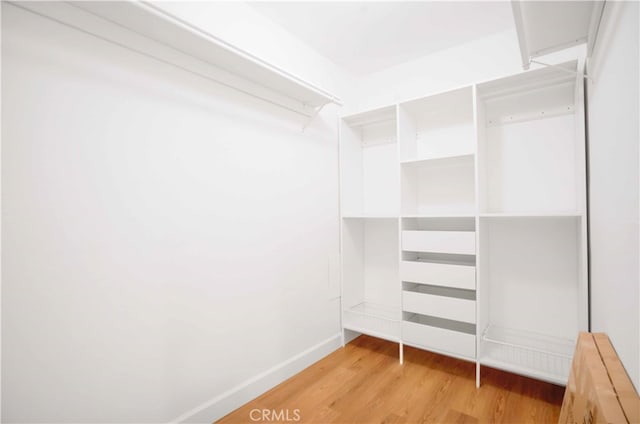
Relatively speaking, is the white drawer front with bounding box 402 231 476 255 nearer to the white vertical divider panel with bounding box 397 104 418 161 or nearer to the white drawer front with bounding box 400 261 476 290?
the white drawer front with bounding box 400 261 476 290

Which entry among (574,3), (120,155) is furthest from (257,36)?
(574,3)

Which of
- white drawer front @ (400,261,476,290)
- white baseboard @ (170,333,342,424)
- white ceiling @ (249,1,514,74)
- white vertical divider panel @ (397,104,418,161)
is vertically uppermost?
white ceiling @ (249,1,514,74)

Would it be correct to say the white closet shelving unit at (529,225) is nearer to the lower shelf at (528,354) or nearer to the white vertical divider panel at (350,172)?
the lower shelf at (528,354)

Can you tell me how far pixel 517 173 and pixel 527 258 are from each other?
0.60 m

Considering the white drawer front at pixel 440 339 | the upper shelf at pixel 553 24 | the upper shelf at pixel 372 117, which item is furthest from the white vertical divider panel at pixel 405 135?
the white drawer front at pixel 440 339

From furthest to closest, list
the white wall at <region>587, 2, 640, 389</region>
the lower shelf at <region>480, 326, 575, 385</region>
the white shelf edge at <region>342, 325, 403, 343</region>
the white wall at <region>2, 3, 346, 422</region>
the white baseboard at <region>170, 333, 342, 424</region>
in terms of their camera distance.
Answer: the white shelf edge at <region>342, 325, 403, 343</region>
the lower shelf at <region>480, 326, 575, 385</region>
the white baseboard at <region>170, 333, 342, 424</region>
the white wall at <region>2, 3, 346, 422</region>
the white wall at <region>587, 2, 640, 389</region>

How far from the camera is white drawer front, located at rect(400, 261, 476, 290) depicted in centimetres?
190

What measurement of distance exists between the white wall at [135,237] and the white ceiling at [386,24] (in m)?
0.23

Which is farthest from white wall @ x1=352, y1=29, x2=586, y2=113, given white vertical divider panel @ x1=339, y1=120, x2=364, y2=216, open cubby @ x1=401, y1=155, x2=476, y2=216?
open cubby @ x1=401, y1=155, x2=476, y2=216

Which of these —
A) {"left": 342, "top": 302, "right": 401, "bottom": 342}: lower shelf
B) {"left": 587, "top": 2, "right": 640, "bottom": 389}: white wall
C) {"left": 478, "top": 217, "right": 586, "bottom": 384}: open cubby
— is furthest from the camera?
{"left": 342, "top": 302, "right": 401, "bottom": 342}: lower shelf

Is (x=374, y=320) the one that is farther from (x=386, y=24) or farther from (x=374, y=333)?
(x=386, y=24)

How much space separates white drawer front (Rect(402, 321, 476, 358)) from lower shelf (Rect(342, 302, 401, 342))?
0.13m

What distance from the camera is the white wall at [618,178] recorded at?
73cm

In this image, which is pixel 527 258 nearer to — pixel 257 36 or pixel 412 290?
pixel 412 290
